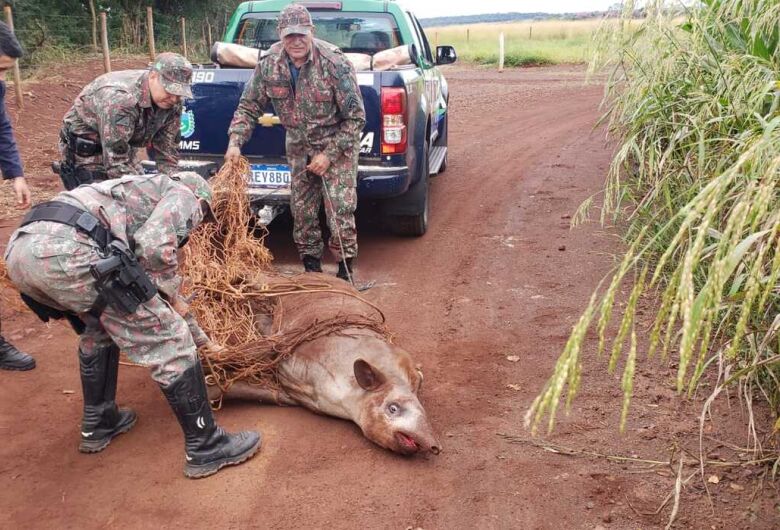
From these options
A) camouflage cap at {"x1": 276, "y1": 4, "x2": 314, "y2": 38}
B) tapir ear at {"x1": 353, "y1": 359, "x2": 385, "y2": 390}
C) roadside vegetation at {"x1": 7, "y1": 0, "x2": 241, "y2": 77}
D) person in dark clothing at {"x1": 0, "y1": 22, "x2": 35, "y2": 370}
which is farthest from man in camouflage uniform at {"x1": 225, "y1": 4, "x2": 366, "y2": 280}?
roadside vegetation at {"x1": 7, "y1": 0, "x2": 241, "y2": 77}

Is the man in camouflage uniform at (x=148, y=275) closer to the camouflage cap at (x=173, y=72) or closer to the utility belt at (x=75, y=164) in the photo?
the camouflage cap at (x=173, y=72)

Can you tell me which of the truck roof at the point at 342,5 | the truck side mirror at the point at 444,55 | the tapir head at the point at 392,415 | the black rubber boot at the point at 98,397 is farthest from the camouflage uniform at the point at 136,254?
the truck side mirror at the point at 444,55

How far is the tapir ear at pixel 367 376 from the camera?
3820 millimetres

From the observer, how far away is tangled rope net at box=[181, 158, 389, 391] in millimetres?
4223

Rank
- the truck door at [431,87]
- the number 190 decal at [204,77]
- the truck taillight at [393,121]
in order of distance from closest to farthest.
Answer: the truck taillight at [393,121] → the number 190 decal at [204,77] → the truck door at [431,87]

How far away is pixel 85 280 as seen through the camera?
3297 millimetres

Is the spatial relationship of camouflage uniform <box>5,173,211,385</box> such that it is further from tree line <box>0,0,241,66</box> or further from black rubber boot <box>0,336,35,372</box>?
tree line <box>0,0,241,66</box>

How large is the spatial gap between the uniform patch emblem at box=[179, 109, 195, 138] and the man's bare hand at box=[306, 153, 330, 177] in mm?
1327

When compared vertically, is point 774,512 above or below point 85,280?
below

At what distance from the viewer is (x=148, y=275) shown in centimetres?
342

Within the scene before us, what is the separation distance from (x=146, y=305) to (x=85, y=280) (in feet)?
0.92

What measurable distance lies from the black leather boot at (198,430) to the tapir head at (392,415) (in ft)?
2.12

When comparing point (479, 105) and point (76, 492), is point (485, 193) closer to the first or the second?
point (76, 492)

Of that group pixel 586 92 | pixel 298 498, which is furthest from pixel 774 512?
pixel 586 92
